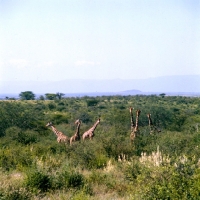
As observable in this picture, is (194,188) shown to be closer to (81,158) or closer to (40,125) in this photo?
(81,158)

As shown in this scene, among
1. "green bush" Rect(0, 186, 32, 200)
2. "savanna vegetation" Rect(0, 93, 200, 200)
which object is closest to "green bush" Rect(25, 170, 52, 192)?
"savanna vegetation" Rect(0, 93, 200, 200)

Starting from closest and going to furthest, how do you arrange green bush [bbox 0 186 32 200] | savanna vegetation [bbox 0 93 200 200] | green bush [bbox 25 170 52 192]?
savanna vegetation [bbox 0 93 200 200] → green bush [bbox 0 186 32 200] → green bush [bbox 25 170 52 192]

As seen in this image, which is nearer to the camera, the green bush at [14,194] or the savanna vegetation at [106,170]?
the savanna vegetation at [106,170]

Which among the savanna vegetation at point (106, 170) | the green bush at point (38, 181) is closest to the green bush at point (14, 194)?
the savanna vegetation at point (106, 170)

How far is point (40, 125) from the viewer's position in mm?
32344

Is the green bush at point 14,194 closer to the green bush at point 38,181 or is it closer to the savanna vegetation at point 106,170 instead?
the savanna vegetation at point 106,170

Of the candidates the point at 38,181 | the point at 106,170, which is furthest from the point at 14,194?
the point at 106,170

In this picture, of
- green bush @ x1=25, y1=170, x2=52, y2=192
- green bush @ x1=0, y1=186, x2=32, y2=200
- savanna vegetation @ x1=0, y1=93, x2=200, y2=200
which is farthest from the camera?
green bush @ x1=25, y1=170, x2=52, y2=192

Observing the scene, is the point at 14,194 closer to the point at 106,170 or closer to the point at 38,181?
the point at 38,181

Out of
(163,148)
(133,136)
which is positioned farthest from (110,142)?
(163,148)

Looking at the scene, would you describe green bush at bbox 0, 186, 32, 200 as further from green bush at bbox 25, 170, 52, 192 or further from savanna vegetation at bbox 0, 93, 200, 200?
green bush at bbox 25, 170, 52, 192

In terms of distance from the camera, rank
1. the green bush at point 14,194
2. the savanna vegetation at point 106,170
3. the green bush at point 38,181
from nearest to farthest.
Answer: the savanna vegetation at point 106,170, the green bush at point 14,194, the green bush at point 38,181

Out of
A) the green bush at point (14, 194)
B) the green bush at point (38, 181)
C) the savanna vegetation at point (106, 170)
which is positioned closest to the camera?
the savanna vegetation at point (106, 170)

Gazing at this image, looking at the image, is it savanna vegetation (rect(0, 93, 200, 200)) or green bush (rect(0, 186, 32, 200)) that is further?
green bush (rect(0, 186, 32, 200))
